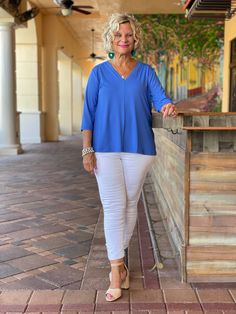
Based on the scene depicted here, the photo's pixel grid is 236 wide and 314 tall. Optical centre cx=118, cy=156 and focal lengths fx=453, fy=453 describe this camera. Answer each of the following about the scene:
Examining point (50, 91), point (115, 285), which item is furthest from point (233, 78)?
point (115, 285)

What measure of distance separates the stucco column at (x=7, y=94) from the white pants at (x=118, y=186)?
7.23m

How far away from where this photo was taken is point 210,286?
95.4 inches

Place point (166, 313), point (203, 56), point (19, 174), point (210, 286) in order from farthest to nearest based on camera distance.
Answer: point (203, 56), point (19, 174), point (210, 286), point (166, 313)

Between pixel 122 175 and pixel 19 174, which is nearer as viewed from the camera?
pixel 122 175

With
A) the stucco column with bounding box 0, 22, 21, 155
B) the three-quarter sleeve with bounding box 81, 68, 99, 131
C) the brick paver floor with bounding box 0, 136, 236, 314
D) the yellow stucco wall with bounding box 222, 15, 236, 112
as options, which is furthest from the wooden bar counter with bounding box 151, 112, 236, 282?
the stucco column with bounding box 0, 22, 21, 155

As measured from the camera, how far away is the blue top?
7.16ft

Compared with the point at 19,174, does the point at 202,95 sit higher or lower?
higher

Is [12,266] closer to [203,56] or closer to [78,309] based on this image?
[78,309]

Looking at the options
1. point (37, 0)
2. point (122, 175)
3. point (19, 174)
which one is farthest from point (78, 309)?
point (37, 0)

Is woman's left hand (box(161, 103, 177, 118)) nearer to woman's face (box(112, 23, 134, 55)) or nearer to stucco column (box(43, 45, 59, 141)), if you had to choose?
woman's face (box(112, 23, 134, 55))

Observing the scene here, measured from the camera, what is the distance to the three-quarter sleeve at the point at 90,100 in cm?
220

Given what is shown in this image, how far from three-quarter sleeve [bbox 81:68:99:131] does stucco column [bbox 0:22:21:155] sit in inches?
287

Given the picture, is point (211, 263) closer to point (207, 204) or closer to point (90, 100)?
point (207, 204)

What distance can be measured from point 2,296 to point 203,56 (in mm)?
8043
